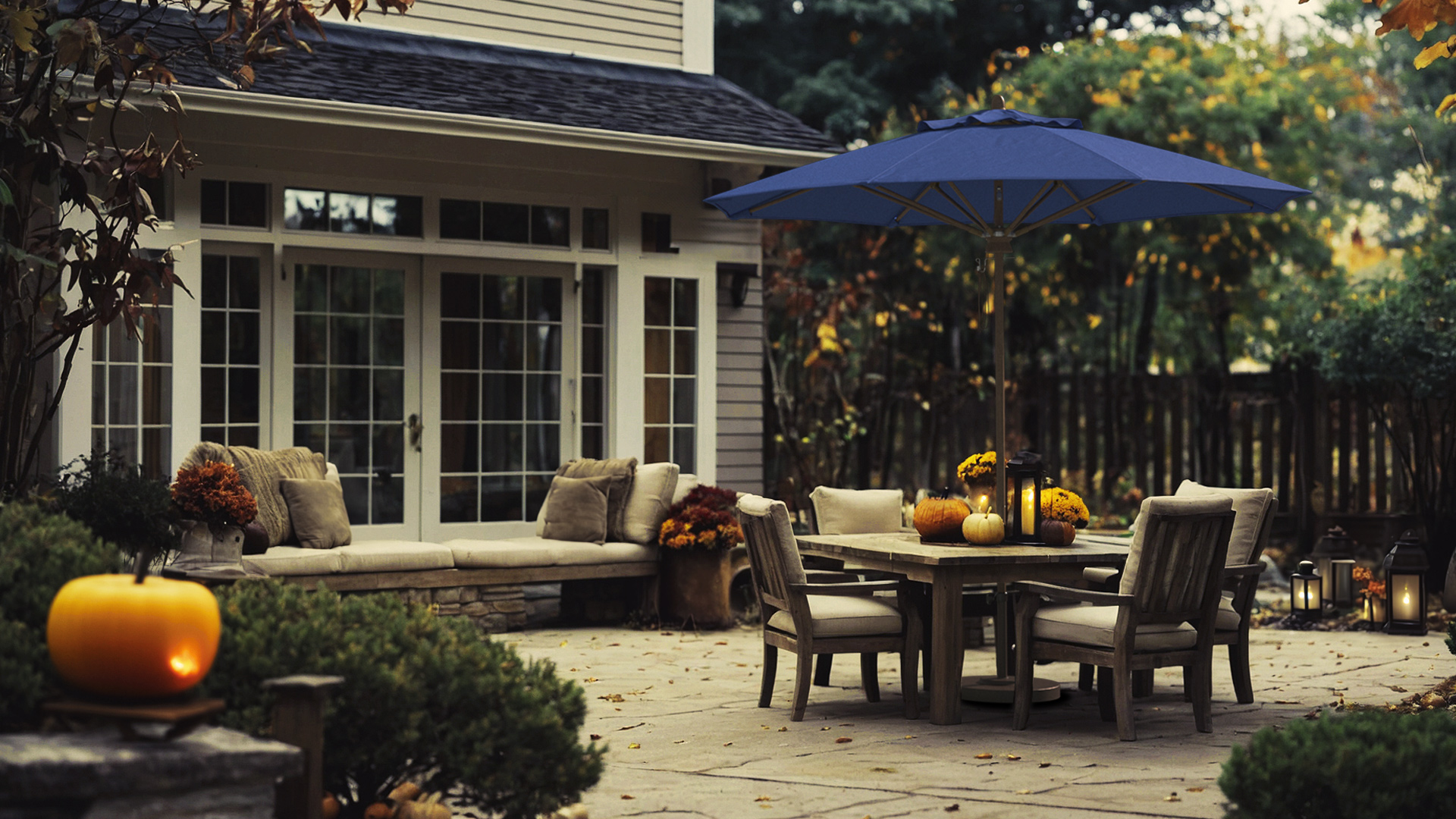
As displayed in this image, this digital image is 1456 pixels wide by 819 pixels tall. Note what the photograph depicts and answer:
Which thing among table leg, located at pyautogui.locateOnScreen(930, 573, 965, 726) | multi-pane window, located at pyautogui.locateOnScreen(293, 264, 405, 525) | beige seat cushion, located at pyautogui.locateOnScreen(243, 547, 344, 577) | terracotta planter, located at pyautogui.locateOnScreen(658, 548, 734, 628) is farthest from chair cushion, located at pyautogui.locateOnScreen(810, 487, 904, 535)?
multi-pane window, located at pyautogui.locateOnScreen(293, 264, 405, 525)

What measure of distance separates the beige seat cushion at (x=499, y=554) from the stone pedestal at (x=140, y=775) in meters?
5.22

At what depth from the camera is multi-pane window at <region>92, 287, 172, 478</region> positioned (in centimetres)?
808

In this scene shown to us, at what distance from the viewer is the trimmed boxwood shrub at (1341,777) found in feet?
11.4

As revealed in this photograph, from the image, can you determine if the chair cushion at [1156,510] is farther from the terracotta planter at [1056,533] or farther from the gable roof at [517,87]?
the gable roof at [517,87]

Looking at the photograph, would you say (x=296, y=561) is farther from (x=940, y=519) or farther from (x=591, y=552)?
(x=940, y=519)

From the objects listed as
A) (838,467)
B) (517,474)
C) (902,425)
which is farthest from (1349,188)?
(517,474)

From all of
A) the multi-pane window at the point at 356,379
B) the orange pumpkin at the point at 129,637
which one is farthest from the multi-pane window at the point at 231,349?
the orange pumpkin at the point at 129,637

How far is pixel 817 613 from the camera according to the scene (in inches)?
235

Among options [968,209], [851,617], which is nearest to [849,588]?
[851,617]

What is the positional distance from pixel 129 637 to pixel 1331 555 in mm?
7975

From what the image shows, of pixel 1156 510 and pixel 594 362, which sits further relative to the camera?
pixel 594 362

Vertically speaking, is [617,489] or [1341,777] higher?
[617,489]

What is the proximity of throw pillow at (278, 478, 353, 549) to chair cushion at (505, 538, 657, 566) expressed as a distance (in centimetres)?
104

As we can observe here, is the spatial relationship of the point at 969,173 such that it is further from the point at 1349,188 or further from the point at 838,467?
the point at 1349,188
